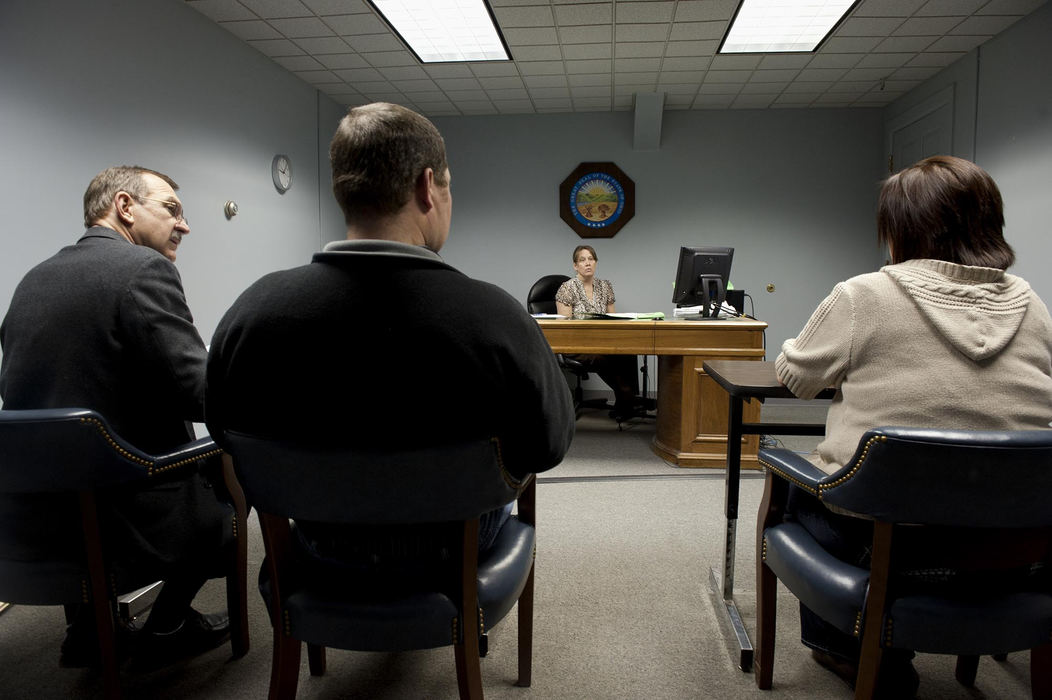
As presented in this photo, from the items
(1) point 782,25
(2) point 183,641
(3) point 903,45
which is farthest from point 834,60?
(2) point 183,641

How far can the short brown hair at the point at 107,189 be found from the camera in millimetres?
1621

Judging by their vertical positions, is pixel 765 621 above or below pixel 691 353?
below

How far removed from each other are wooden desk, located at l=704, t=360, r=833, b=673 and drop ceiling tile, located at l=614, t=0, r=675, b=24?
2750 mm

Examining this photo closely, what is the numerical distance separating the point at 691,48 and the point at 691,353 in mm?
2367

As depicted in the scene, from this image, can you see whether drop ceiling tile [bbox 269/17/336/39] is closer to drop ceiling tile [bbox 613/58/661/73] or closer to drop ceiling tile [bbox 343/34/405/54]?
drop ceiling tile [bbox 343/34/405/54]

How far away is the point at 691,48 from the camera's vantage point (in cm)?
438

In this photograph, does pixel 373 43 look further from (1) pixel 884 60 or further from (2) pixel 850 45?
(1) pixel 884 60

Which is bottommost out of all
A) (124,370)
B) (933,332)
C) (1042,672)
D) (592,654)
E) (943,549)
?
(592,654)

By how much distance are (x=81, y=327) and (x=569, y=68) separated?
427 cm

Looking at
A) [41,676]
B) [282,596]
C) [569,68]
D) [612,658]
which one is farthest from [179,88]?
[612,658]

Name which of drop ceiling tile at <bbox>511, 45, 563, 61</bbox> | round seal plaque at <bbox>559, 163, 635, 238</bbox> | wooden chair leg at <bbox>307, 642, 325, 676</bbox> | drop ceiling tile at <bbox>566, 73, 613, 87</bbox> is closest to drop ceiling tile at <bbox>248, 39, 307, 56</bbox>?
drop ceiling tile at <bbox>511, 45, 563, 61</bbox>

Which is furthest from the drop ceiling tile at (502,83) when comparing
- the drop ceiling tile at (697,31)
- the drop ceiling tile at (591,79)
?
the drop ceiling tile at (697,31)

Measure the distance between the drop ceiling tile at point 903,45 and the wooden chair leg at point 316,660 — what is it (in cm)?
501

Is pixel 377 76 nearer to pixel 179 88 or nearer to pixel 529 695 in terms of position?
pixel 179 88
